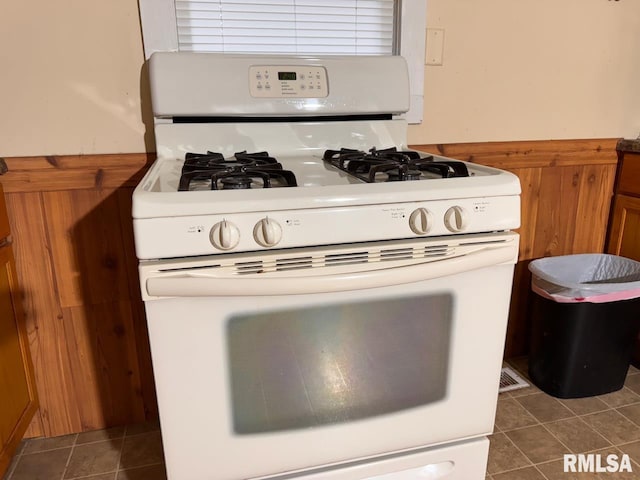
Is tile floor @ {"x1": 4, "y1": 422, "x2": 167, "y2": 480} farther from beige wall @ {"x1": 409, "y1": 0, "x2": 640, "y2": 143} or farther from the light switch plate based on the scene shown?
the light switch plate

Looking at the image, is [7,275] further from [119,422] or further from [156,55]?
[156,55]

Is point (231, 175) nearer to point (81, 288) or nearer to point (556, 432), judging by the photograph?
point (81, 288)

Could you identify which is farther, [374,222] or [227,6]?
[227,6]

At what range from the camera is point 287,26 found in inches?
59.6

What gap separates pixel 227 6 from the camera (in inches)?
57.1

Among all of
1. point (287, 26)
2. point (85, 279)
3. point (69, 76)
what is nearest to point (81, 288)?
point (85, 279)

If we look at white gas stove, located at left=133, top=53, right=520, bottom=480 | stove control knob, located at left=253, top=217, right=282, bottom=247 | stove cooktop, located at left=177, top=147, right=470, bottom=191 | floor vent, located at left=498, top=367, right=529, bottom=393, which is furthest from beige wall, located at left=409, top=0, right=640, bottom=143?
stove control knob, located at left=253, top=217, right=282, bottom=247

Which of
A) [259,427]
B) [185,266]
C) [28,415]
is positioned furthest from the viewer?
[28,415]

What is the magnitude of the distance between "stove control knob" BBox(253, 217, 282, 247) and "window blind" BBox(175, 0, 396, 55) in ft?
2.82

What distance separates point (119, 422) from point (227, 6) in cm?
135

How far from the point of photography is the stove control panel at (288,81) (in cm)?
136

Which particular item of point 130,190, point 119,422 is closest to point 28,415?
point 119,422

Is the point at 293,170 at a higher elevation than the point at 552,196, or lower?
higher

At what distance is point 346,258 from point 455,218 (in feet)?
0.72
